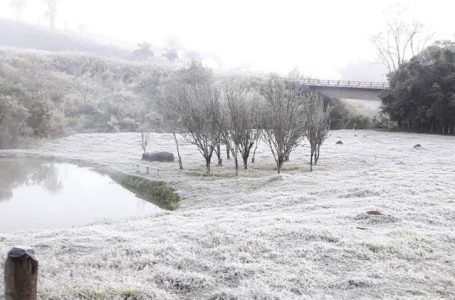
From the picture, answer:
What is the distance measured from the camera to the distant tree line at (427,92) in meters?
51.6

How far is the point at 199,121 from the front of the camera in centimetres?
2853

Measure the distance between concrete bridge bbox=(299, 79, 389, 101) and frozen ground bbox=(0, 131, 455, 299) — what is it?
43627 millimetres

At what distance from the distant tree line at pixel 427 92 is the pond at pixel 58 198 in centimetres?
3899

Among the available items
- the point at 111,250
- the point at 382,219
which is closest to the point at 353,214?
the point at 382,219

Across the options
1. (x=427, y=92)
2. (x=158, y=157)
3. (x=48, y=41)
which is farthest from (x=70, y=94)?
(x=48, y=41)

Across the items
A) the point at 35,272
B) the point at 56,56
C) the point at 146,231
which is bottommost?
the point at 146,231

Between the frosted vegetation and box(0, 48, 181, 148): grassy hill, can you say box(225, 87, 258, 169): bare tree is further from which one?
box(0, 48, 181, 148): grassy hill

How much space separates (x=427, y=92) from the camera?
52.8 m

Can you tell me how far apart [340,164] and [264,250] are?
22.0 metres

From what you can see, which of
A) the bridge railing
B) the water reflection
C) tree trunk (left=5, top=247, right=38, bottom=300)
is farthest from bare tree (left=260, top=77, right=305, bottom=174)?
the bridge railing

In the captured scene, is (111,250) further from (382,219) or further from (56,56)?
(56,56)

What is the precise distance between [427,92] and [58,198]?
145ft

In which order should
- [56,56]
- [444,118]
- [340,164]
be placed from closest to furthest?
[340,164] < [444,118] < [56,56]

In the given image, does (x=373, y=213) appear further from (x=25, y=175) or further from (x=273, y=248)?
(x=25, y=175)
